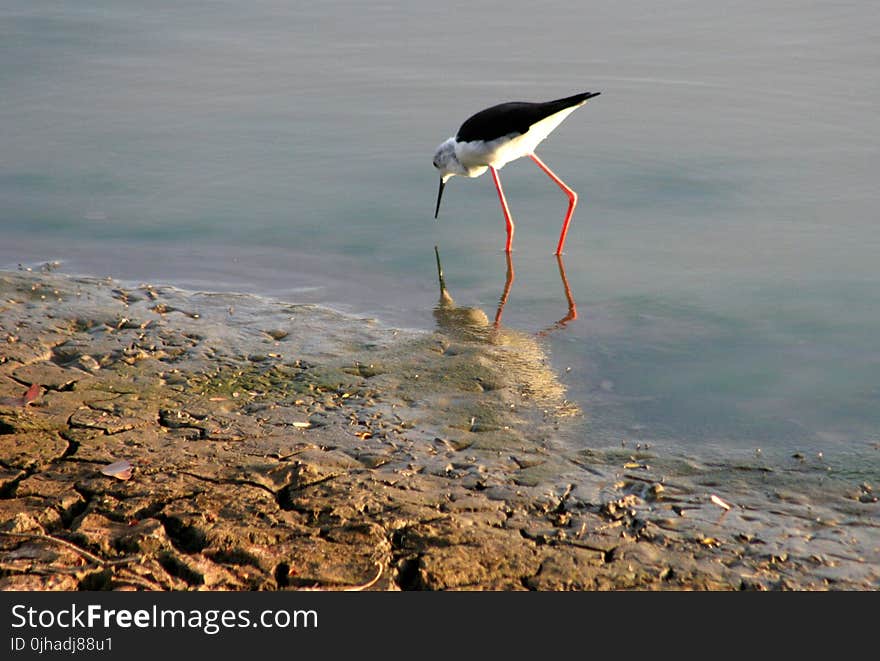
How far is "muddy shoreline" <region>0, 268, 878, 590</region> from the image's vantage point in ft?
10.9

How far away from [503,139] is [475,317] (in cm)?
173

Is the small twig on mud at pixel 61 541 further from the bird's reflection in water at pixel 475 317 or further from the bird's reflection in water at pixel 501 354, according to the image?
the bird's reflection in water at pixel 475 317

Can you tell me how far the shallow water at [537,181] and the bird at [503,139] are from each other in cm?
32

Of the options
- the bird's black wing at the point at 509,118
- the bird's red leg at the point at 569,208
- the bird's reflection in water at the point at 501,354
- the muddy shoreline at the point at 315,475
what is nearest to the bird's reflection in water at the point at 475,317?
the bird's reflection in water at the point at 501,354

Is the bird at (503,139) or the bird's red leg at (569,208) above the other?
the bird at (503,139)

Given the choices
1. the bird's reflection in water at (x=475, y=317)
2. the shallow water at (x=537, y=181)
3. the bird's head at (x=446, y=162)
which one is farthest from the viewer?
the bird's head at (x=446, y=162)

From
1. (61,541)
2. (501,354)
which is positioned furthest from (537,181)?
A: (61,541)

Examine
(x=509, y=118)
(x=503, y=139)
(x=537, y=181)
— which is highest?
(x=509, y=118)

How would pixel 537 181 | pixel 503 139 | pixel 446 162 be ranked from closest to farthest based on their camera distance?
1. pixel 503 139
2. pixel 446 162
3. pixel 537 181

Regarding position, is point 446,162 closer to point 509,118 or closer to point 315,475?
point 509,118

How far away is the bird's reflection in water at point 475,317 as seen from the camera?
6094 mm

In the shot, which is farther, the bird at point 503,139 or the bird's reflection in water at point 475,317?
the bird at point 503,139

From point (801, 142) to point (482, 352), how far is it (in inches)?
176

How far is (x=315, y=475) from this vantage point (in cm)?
396
